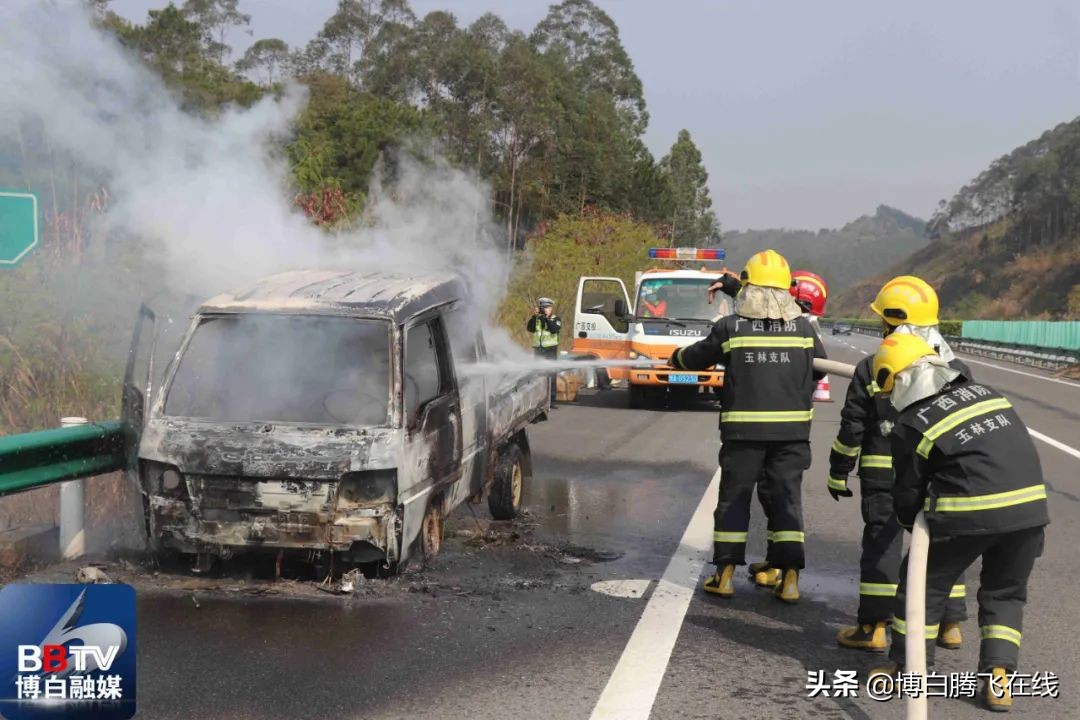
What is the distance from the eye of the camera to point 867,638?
553cm

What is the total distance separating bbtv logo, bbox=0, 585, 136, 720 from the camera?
350 cm

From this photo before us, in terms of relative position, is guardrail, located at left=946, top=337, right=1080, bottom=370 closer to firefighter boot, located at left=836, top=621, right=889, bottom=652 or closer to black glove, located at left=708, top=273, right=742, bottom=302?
black glove, located at left=708, top=273, right=742, bottom=302

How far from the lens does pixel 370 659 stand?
5160mm

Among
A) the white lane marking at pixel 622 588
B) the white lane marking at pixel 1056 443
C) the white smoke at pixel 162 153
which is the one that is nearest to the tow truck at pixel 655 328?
the white lane marking at pixel 1056 443

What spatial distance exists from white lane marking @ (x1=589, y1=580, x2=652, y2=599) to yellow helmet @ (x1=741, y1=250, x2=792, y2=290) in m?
1.87

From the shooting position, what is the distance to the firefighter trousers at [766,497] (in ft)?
21.1

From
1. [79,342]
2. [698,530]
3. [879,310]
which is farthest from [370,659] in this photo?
[79,342]

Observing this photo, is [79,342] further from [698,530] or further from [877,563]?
[877,563]

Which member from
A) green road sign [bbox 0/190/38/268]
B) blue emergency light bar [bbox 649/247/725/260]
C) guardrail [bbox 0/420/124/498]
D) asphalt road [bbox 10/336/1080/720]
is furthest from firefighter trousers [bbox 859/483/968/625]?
blue emergency light bar [bbox 649/247/725/260]

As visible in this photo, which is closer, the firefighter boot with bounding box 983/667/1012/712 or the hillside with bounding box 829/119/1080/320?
the firefighter boot with bounding box 983/667/1012/712

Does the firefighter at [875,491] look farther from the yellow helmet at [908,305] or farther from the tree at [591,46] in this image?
the tree at [591,46]

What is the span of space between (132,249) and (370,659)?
5358mm

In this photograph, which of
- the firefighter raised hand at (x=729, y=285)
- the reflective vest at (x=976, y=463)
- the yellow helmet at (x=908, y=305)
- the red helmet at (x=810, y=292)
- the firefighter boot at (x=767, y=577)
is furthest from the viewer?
the red helmet at (x=810, y=292)

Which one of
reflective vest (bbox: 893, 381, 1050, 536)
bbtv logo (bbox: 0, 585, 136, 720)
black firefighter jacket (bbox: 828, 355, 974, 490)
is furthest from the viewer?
black firefighter jacket (bbox: 828, 355, 974, 490)
